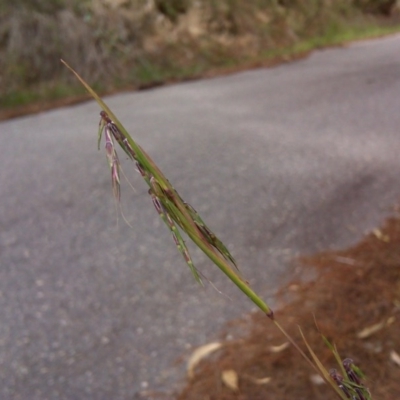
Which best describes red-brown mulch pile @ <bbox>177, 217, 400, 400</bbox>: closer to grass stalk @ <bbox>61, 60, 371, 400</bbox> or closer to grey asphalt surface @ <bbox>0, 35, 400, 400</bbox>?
grey asphalt surface @ <bbox>0, 35, 400, 400</bbox>

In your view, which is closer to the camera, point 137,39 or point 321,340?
point 321,340

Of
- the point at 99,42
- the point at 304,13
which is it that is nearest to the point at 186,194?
the point at 99,42

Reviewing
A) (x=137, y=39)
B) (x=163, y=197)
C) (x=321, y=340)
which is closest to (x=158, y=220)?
(x=321, y=340)

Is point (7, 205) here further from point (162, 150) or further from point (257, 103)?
point (257, 103)

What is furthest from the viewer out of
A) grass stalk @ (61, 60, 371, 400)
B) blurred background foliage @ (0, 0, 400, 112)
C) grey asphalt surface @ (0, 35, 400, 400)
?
blurred background foliage @ (0, 0, 400, 112)

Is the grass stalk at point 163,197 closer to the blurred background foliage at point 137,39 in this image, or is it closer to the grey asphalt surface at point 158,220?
the grey asphalt surface at point 158,220

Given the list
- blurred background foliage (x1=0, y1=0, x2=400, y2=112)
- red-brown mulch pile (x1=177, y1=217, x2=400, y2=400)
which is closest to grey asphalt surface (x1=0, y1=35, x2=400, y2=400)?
red-brown mulch pile (x1=177, y1=217, x2=400, y2=400)

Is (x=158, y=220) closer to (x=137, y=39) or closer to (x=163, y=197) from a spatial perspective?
(x=163, y=197)
